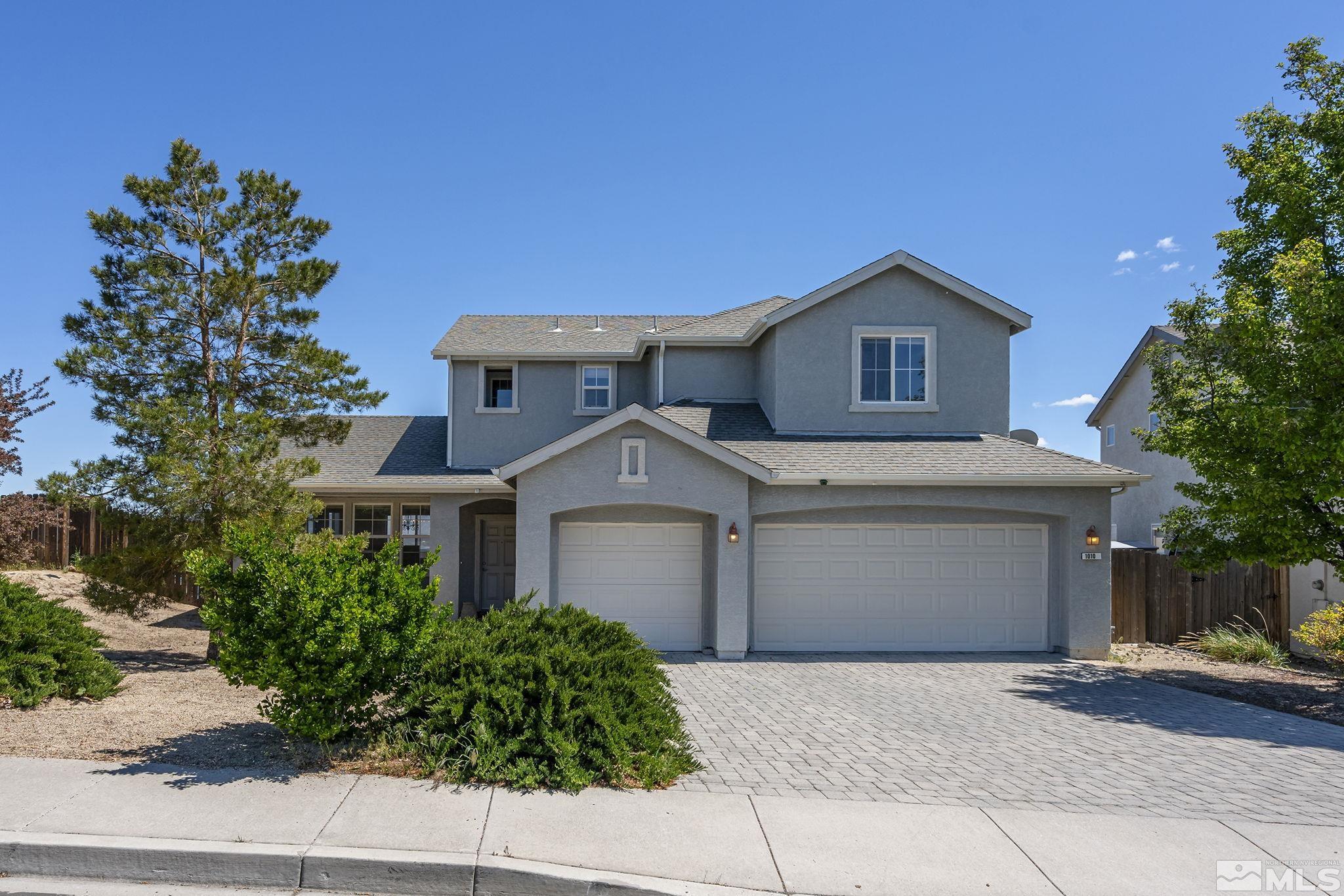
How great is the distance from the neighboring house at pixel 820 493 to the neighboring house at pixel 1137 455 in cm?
944

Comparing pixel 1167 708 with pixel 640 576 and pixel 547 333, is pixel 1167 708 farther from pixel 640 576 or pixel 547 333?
pixel 547 333

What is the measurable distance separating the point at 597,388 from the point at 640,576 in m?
5.37

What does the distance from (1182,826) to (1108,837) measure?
711 millimetres

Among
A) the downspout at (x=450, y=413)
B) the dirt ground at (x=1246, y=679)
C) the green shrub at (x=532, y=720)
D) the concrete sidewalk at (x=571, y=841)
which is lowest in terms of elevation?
the dirt ground at (x=1246, y=679)

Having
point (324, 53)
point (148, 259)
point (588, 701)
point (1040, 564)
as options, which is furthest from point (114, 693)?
point (1040, 564)

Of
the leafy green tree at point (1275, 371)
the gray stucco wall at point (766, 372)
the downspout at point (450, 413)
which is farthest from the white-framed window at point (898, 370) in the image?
the downspout at point (450, 413)

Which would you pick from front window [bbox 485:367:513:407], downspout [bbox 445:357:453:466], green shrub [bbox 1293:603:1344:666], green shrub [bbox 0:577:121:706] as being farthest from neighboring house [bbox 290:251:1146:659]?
green shrub [bbox 0:577:121:706]

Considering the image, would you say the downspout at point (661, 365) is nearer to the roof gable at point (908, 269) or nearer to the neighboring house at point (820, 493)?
the neighboring house at point (820, 493)

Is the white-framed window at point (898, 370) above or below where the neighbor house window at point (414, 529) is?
above

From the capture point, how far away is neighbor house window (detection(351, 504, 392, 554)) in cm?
1773

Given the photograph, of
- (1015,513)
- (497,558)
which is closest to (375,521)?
(497,558)

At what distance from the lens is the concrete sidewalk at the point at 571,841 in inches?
190

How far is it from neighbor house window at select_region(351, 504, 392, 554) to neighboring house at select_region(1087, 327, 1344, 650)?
58.3 feet

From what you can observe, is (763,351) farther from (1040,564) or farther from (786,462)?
(1040,564)
